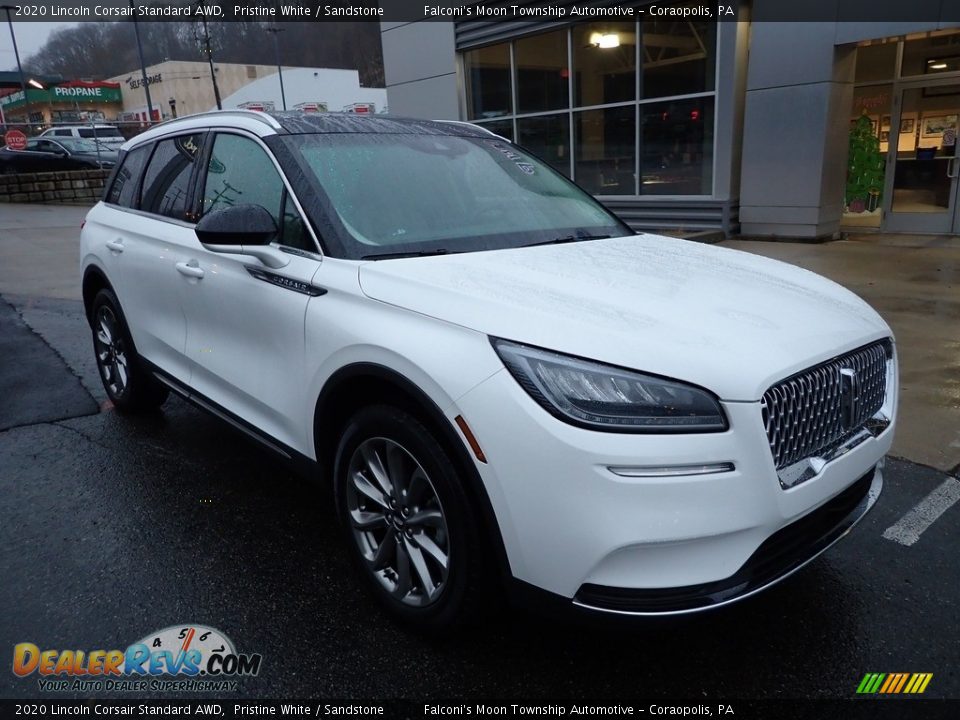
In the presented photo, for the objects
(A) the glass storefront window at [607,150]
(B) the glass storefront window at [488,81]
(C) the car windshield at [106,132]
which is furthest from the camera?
(C) the car windshield at [106,132]

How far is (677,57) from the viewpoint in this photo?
1177 cm

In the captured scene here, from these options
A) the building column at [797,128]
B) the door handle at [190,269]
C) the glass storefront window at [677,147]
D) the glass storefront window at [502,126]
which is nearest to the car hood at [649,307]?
the door handle at [190,269]

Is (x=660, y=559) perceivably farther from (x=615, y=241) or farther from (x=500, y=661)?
(x=615, y=241)

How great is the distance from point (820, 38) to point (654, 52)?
271 cm

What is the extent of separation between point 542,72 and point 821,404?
13.3m

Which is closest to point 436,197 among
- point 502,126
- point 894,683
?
point 894,683

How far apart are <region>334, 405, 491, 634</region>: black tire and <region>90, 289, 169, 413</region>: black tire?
7.31 feet

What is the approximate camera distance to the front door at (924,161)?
10758 millimetres

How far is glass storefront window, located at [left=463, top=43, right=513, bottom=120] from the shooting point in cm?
1488

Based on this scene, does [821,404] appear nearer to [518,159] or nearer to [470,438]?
[470,438]

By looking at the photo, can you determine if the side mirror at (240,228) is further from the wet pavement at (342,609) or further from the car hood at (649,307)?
the wet pavement at (342,609)

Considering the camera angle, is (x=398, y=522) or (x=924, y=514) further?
(x=924, y=514)

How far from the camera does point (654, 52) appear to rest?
12.1 meters

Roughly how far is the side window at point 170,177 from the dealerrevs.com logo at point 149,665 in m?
2.16
